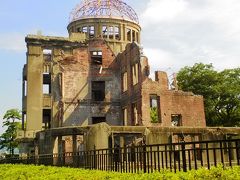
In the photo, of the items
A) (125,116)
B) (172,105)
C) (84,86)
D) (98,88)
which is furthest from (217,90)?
(84,86)

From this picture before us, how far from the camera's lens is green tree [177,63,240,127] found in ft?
124

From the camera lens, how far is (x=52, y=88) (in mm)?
31453

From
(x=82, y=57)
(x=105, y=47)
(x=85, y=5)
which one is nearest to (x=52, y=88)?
(x=82, y=57)

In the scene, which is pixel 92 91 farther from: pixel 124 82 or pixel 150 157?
pixel 150 157

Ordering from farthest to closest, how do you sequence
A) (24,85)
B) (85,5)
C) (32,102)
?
(85,5) → (24,85) → (32,102)

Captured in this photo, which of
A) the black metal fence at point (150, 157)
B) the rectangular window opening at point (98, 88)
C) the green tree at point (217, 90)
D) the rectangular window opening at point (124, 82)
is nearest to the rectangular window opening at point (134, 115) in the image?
the rectangular window opening at point (124, 82)

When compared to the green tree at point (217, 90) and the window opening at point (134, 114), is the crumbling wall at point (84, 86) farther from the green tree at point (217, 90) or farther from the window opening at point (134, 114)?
the green tree at point (217, 90)

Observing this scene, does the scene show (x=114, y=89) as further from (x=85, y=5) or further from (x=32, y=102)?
(x=85, y=5)

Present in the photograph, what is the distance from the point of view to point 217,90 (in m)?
37.7

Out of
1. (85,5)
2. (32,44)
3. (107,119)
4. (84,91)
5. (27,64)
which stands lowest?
(107,119)

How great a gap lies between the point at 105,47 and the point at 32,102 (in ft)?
29.0

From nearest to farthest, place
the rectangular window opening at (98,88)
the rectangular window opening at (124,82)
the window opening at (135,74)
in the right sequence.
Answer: the window opening at (135,74)
the rectangular window opening at (124,82)
the rectangular window opening at (98,88)

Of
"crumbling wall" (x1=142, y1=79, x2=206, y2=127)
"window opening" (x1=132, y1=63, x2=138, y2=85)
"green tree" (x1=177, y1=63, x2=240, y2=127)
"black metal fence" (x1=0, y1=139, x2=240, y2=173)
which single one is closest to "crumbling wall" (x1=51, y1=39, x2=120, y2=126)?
"window opening" (x1=132, y1=63, x2=138, y2=85)

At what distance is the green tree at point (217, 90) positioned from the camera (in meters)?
37.8
